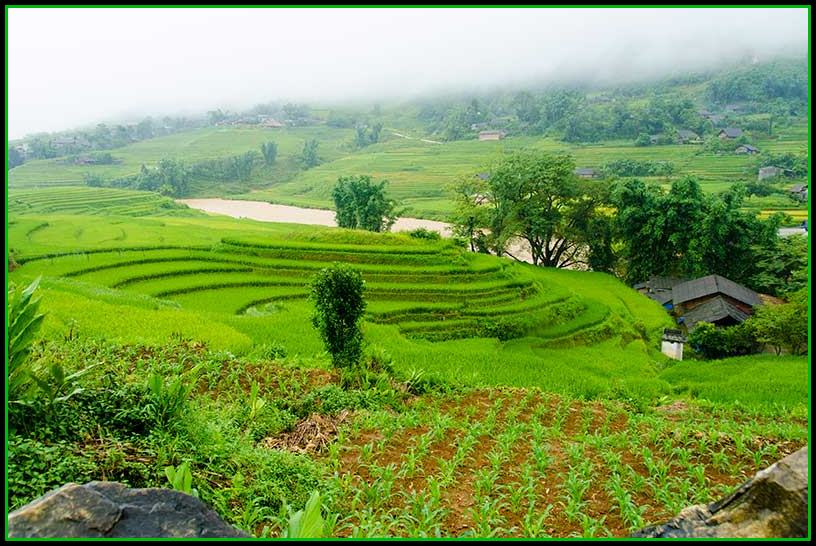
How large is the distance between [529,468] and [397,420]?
6.51 feet

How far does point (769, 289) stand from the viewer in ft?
99.0

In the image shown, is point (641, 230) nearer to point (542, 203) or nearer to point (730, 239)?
point (730, 239)

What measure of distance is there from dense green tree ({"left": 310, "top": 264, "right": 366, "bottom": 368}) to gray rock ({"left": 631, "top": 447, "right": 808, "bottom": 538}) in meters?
7.32

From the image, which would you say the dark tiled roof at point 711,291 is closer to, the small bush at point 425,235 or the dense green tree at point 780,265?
the dense green tree at point 780,265

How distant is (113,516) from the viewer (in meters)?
2.27

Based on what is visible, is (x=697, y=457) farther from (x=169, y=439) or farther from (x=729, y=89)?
(x=729, y=89)

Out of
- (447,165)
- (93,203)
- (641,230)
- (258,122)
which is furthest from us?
(258,122)

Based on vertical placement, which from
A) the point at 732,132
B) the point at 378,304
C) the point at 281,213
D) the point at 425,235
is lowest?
the point at 281,213

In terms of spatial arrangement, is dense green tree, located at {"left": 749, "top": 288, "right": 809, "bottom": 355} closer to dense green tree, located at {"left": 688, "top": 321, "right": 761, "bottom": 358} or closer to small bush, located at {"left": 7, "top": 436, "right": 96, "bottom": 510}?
dense green tree, located at {"left": 688, "top": 321, "right": 761, "bottom": 358}

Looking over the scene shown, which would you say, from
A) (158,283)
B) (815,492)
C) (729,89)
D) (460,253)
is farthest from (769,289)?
(729,89)

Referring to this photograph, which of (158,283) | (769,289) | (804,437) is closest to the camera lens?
(804,437)

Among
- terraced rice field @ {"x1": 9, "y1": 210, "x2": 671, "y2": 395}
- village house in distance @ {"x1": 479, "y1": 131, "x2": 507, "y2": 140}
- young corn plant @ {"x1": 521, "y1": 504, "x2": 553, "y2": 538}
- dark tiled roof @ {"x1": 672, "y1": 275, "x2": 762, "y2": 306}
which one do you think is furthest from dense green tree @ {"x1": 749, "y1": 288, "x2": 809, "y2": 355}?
village house in distance @ {"x1": 479, "y1": 131, "x2": 507, "y2": 140}

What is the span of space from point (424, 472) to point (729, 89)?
371 feet

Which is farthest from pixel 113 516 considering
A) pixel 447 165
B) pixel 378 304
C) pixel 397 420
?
pixel 447 165
